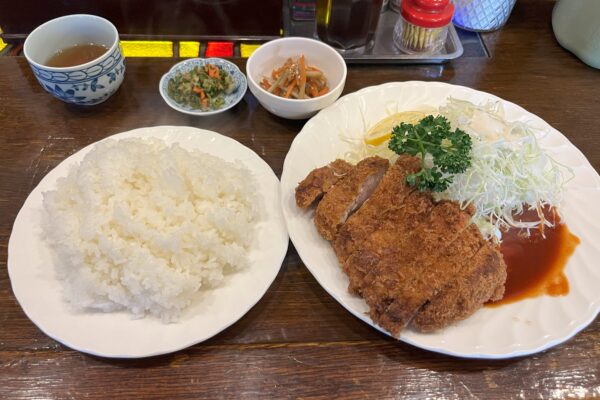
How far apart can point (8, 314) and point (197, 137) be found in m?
1.18

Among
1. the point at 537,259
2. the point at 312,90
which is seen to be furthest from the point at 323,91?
the point at 537,259

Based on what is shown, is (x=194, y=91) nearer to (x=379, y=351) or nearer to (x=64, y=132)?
(x=64, y=132)

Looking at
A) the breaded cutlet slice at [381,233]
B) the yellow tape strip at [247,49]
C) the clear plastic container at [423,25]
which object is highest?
the clear plastic container at [423,25]

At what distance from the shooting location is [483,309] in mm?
1849

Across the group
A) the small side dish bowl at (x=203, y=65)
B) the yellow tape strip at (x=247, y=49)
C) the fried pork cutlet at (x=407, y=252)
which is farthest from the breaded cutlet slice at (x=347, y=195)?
the yellow tape strip at (x=247, y=49)

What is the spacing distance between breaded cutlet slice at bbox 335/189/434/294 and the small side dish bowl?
1.09 metres

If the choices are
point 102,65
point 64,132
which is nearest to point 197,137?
point 102,65

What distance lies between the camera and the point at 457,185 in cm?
218

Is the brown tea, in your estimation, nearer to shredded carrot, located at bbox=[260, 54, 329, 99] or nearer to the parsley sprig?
shredded carrot, located at bbox=[260, 54, 329, 99]

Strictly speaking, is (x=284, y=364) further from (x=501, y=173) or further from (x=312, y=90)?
(x=312, y=90)

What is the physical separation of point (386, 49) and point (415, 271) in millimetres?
1916

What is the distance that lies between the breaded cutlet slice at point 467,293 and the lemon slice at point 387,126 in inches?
34.7

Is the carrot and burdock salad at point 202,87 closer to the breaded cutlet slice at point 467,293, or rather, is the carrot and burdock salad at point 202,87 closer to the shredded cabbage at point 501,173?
the shredded cabbage at point 501,173

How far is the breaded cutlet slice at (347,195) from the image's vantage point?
1.95 metres
